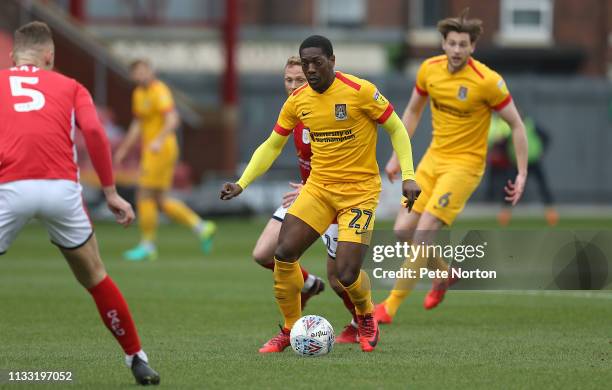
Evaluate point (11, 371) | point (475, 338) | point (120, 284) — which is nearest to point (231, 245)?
point (120, 284)

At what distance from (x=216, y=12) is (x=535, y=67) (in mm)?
9856

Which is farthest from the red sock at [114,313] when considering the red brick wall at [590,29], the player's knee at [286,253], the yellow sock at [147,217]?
the red brick wall at [590,29]

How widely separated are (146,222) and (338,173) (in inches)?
362

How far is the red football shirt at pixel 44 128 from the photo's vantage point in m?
7.45

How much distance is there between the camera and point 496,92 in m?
11.1

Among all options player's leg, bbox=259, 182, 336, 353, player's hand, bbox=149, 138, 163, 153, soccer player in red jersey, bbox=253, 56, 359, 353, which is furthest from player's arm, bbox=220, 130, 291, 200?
player's hand, bbox=149, 138, 163, 153

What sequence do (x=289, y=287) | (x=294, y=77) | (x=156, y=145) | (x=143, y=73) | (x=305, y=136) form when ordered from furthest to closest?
(x=156, y=145) < (x=143, y=73) < (x=294, y=77) < (x=305, y=136) < (x=289, y=287)

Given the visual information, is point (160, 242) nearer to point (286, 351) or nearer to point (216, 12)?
point (286, 351)

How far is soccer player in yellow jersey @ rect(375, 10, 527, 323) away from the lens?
36.6ft

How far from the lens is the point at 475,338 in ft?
33.3

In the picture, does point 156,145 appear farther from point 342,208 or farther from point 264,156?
point 342,208

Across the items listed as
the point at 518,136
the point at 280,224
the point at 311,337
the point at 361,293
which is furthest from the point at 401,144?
the point at 518,136

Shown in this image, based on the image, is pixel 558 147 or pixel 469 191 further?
pixel 558 147

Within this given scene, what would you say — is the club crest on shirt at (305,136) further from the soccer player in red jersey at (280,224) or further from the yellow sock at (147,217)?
the yellow sock at (147,217)
